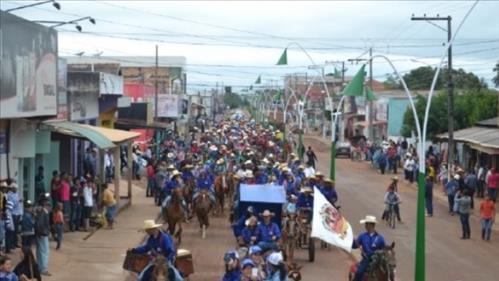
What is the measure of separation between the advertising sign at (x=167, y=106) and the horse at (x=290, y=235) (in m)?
56.0

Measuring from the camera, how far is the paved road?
24.9 m

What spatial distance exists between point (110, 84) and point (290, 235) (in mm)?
21465

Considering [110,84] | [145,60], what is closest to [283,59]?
[110,84]

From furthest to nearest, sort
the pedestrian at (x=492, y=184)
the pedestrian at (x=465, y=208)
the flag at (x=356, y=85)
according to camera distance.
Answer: the pedestrian at (x=492, y=184)
the pedestrian at (x=465, y=208)
the flag at (x=356, y=85)

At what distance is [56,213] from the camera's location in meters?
24.8

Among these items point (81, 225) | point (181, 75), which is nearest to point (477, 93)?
point (81, 225)

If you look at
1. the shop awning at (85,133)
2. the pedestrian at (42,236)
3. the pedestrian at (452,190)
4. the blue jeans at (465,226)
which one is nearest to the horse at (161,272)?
the pedestrian at (42,236)

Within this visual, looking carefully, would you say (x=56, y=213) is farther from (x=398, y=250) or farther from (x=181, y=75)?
(x=181, y=75)

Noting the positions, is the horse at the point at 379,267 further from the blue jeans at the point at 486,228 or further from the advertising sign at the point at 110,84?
the advertising sign at the point at 110,84

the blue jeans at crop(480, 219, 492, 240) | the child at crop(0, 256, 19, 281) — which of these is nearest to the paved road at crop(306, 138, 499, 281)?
the blue jeans at crop(480, 219, 492, 240)

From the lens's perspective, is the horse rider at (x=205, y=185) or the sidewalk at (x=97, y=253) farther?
the horse rider at (x=205, y=185)

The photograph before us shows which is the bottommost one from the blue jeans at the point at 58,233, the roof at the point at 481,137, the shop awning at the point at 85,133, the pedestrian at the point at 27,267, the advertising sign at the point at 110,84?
the blue jeans at the point at 58,233

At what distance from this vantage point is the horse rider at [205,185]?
31534mm

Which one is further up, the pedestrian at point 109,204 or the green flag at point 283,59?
the green flag at point 283,59
